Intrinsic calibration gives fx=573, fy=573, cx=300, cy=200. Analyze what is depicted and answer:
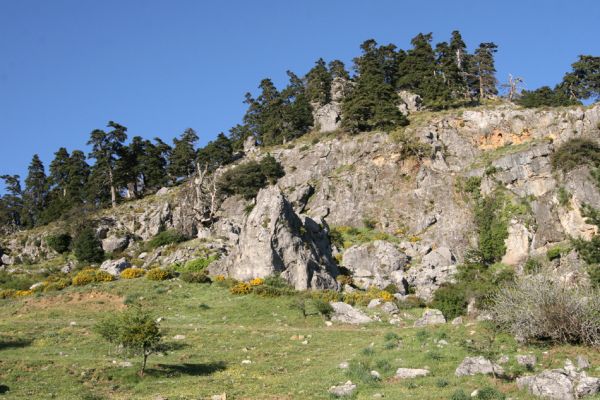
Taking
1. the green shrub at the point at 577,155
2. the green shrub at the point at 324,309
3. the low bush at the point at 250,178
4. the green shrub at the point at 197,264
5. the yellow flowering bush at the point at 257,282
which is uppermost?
the low bush at the point at 250,178

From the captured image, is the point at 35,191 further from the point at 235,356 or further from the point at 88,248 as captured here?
the point at 235,356

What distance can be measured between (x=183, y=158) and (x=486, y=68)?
49.2 m

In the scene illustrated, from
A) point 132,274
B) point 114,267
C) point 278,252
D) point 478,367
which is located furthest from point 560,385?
point 114,267

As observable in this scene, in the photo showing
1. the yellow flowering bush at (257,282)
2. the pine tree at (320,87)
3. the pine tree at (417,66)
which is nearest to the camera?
Answer: the yellow flowering bush at (257,282)

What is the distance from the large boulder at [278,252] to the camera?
45.3 m

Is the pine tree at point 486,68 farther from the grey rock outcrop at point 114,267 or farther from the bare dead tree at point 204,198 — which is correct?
the grey rock outcrop at point 114,267

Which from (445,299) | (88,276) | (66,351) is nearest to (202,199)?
(88,276)

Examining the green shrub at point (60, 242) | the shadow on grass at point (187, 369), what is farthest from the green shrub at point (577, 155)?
the green shrub at point (60, 242)

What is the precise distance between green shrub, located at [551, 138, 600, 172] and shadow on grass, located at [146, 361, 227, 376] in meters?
44.9

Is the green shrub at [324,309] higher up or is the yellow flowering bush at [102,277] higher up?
the yellow flowering bush at [102,277]

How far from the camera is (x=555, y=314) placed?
2122 cm

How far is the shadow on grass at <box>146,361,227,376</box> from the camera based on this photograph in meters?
22.0

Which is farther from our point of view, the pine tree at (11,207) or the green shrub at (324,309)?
the pine tree at (11,207)

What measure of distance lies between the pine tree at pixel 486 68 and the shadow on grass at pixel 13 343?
255ft
